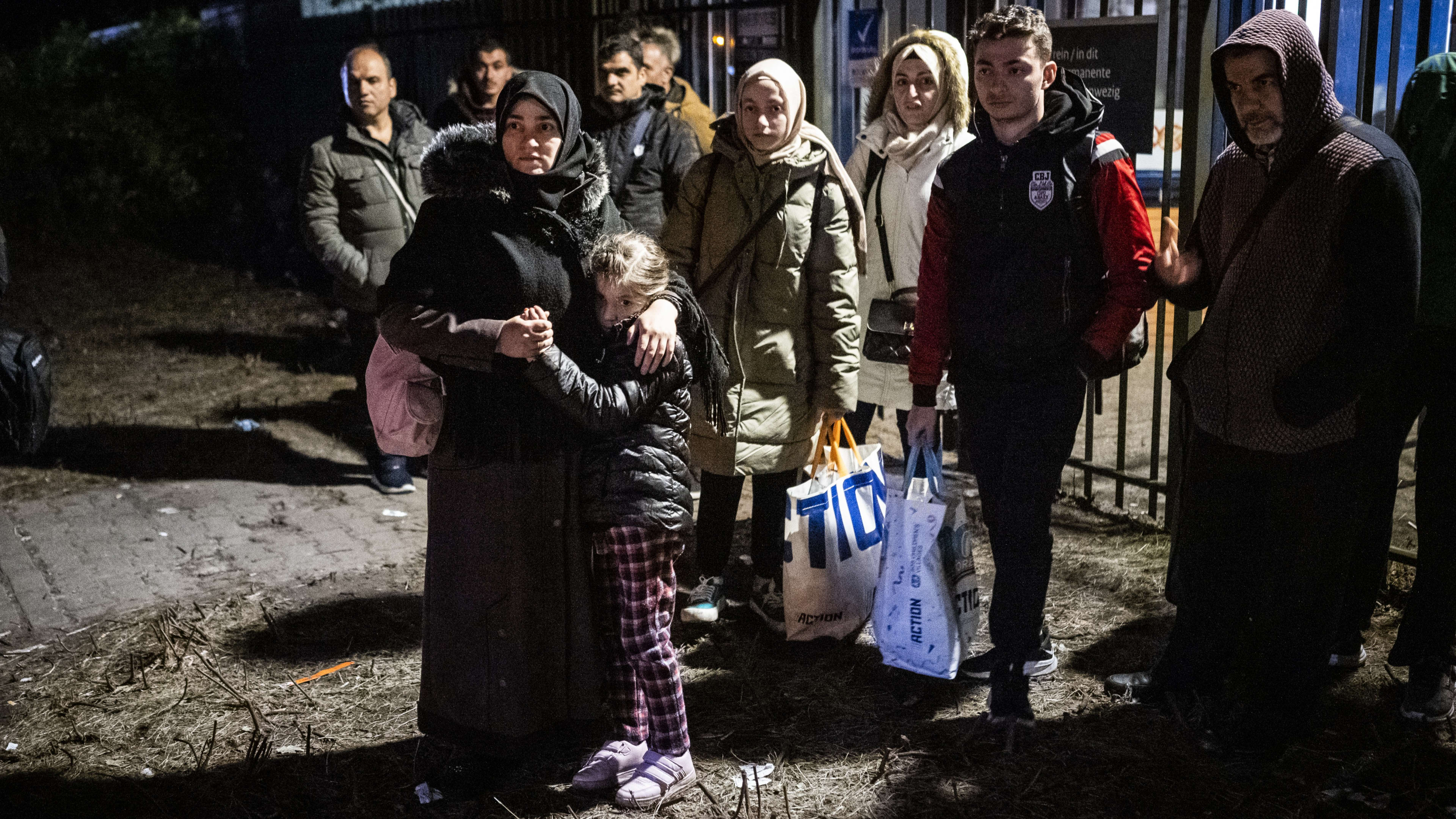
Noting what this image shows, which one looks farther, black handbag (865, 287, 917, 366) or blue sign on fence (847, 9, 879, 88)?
blue sign on fence (847, 9, 879, 88)

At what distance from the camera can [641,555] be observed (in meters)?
3.27

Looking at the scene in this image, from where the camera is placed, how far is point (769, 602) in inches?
182

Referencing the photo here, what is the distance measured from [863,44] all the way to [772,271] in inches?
96.5

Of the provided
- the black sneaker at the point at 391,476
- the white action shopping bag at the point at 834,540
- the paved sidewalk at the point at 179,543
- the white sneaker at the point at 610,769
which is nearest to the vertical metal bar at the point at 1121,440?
the white action shopping bag at the point at 834,540

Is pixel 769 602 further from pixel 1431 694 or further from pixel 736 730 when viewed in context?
pixel 1431 694

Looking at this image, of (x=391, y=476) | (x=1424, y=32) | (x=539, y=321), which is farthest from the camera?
(x=391, y=476)

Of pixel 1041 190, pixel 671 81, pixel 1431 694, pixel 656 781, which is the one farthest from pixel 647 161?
pixel 1431 694

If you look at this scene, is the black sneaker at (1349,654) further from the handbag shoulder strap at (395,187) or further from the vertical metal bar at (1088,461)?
the handbag shoulder strap at (395,187)

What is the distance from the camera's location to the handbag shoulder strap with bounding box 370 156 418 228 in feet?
20.6

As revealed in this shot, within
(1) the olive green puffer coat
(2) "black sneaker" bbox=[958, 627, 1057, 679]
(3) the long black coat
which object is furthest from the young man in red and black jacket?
(3) the long black coat

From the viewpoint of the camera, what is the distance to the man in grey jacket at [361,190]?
6.20 m

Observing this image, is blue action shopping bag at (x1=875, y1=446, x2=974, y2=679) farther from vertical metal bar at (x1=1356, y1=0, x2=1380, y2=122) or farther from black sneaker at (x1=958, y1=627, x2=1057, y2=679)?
vertical metal bar at (x1=1356, y1=0, x2=1380, y2=122)

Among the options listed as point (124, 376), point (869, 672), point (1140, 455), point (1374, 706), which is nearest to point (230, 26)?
point (124, 376)

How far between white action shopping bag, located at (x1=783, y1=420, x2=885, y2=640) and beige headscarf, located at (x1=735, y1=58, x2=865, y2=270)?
743mm
